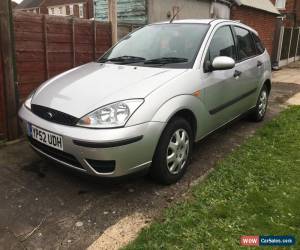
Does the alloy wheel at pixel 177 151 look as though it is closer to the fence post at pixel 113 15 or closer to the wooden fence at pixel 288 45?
the fence post at pixel 113 15

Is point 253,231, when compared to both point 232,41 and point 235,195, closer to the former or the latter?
point 235,195

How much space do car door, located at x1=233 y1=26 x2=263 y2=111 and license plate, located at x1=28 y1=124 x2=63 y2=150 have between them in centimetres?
254

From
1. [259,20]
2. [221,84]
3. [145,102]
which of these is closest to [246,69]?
[221,84]

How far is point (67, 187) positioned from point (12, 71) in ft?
6.71

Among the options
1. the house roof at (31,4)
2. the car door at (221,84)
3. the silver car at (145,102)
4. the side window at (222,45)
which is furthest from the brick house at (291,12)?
the house roof at (31,4)

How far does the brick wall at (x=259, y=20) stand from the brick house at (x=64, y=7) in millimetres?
26730

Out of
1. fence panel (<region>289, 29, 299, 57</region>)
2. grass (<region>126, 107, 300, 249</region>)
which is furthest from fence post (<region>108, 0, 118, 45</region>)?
fence panel (<region>289, 29, 299, 57</region>)

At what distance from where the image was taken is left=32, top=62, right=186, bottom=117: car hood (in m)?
3.00

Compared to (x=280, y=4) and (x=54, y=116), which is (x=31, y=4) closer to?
(x=280, y=4)

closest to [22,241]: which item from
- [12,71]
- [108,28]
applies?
[12,71]

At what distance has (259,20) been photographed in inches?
553

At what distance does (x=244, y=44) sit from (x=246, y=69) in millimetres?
501

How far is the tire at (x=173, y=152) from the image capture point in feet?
10.4

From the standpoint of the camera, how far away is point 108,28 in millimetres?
6336
